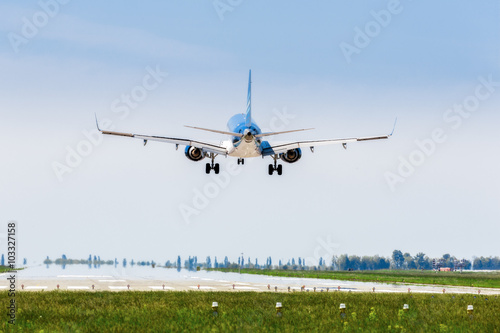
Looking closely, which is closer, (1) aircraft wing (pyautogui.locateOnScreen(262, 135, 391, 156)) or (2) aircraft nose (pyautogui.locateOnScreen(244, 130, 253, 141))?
(2) aircraft nose (pyautogui.locateOnScreen(244, 130, 253, 141))

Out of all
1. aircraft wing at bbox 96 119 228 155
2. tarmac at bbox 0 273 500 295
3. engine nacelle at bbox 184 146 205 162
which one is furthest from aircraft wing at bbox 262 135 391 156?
tarmac at bbox 0 273 500 295

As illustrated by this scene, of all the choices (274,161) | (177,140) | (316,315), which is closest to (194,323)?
(316,315)

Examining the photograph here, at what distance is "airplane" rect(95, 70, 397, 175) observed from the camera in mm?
50125

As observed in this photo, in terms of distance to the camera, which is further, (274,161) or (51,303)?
(274,161)

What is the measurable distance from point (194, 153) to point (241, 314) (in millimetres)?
23291

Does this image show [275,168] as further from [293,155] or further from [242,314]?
[242,314]

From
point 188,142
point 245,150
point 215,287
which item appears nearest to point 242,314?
point 245,150

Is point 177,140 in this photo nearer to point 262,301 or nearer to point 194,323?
point 262,301

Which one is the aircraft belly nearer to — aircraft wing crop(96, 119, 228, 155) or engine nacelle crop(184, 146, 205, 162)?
aircraft wing crop(96, 119, 228, 155)

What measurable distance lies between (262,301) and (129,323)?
14535 millimetres

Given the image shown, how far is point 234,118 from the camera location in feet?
195

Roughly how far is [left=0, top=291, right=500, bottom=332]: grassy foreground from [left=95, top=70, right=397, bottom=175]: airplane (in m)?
13.2

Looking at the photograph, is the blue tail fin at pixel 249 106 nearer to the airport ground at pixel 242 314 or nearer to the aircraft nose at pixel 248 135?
the aircraft nose at pixel 248 135

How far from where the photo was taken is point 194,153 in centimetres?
5594
